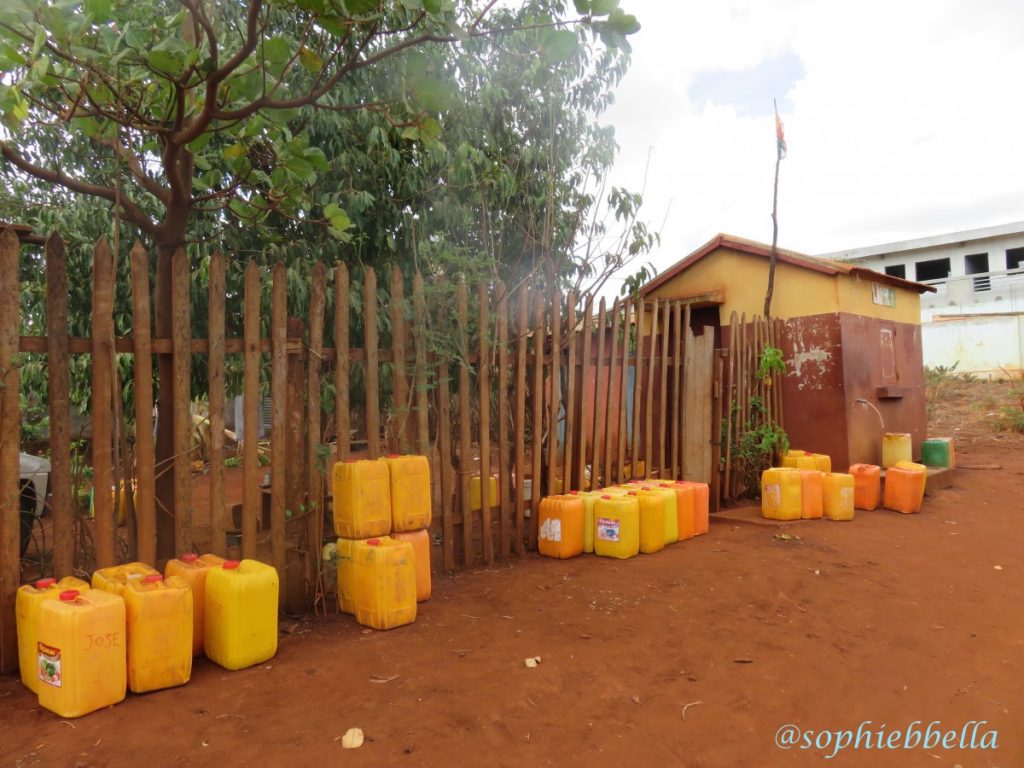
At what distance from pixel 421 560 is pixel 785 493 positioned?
4.02 metres

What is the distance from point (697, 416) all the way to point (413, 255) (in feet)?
11.7

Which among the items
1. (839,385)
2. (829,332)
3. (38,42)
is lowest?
(839,385)

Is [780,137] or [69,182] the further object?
[780,137]

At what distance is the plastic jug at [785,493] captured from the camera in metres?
6.62

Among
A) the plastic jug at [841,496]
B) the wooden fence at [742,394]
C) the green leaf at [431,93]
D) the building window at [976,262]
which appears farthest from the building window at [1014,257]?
the green leaf at [431,93]

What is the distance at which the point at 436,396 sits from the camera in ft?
16.2

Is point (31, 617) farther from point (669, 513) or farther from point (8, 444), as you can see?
point (669, 513)

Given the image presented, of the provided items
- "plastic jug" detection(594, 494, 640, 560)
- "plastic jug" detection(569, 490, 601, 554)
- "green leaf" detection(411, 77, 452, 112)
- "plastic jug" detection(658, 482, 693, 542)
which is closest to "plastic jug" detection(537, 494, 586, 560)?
"plastic jug" detection(569, 490, 601, 554)

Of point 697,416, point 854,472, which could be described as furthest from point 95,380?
point 854,472

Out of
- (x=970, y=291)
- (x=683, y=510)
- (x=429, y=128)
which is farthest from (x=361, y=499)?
(x=970, y=291)

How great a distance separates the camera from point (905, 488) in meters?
6.89

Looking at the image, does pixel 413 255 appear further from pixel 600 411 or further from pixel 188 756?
pixel 188 756

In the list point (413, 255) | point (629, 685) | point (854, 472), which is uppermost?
point (413, 255)

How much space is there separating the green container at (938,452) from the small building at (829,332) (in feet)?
1.31
